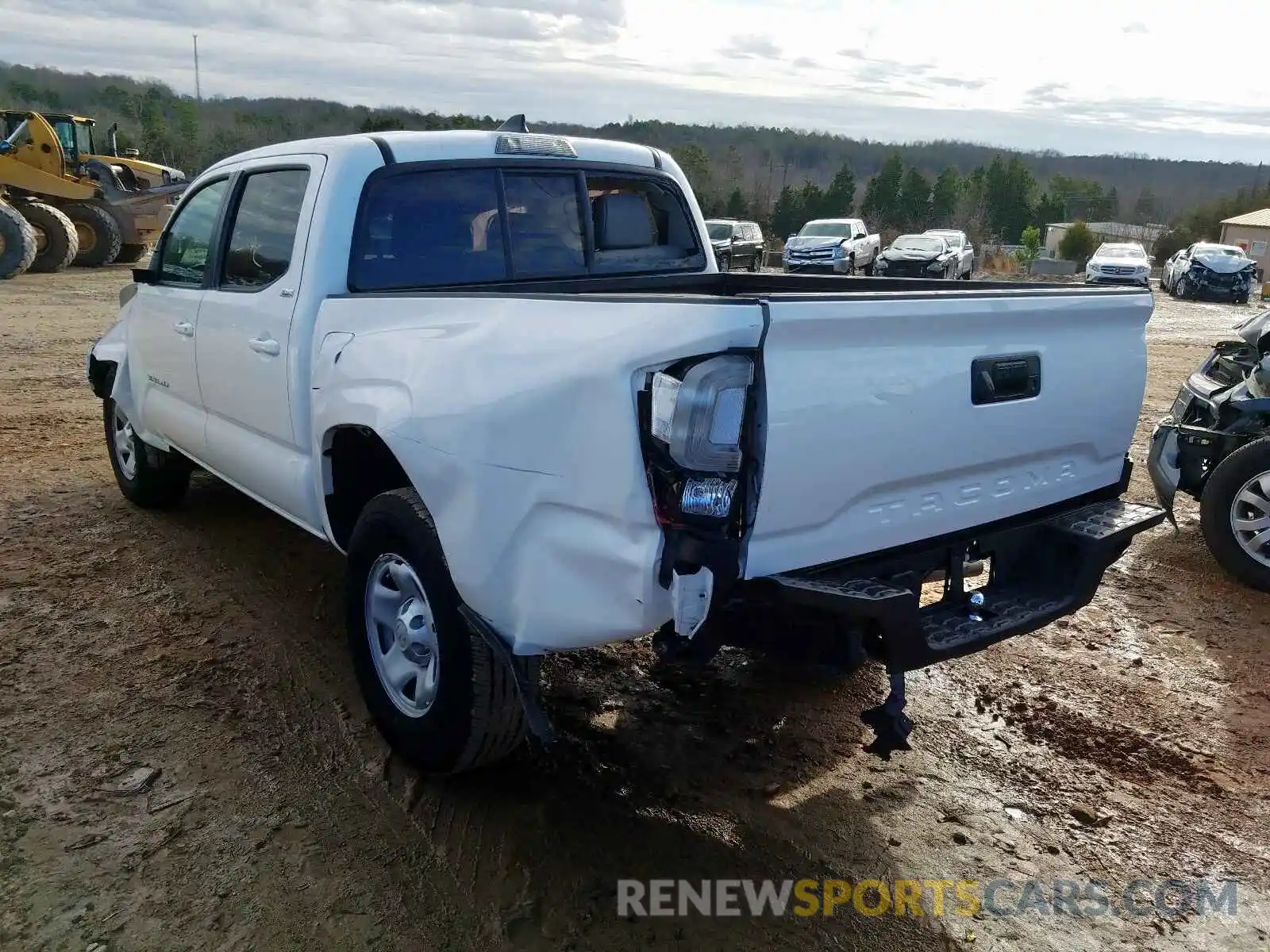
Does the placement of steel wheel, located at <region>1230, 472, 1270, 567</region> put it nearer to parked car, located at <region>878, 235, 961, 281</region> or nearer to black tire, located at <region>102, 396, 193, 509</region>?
black tire, located at <region>102, 396, 193, 509</region>

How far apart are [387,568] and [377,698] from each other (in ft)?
1.54

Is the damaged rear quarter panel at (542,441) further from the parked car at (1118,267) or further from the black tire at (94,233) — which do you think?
the parked car at (1118,267)

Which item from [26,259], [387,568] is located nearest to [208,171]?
[387,568]

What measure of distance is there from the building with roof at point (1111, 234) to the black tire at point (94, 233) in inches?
1729

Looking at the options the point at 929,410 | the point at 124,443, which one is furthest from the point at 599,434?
the point at 124,443

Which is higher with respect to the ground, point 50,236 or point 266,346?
point 266,346

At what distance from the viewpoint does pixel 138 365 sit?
535cm

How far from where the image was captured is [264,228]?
414cm

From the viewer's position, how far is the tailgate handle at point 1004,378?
2.80 metres

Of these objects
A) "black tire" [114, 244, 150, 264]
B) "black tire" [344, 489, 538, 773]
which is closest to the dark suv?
"black tire" [114, 244, 150, 264]

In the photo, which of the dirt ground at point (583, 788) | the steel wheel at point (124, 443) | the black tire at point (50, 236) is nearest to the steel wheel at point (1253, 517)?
the dirt ground at point (583, 788)

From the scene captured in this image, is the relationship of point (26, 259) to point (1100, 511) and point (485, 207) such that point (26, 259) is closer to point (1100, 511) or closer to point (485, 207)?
point (485, 207)

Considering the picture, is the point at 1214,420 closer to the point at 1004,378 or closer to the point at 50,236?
the point at 1004,378

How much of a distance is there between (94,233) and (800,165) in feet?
368
